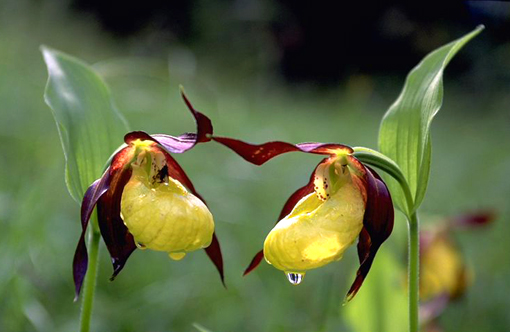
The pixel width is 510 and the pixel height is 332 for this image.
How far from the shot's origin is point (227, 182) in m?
2.68

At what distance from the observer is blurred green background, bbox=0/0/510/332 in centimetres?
157

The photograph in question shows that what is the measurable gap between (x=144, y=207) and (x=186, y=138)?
0.46 ft

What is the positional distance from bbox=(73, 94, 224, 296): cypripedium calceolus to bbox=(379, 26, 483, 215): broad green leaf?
36cm

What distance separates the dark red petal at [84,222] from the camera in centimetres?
90

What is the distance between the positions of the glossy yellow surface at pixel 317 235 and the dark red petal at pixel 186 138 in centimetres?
21

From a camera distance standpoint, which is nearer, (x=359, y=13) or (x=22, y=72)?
(x=22, y=72)

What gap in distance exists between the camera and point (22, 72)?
3.72 meters

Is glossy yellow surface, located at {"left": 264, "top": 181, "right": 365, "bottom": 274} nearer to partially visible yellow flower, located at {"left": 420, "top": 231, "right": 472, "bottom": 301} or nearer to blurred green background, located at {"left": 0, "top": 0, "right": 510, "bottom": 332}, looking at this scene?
blurred green background, located at {"left": 0, "top": 0, "right": 510, "bottom": 332}

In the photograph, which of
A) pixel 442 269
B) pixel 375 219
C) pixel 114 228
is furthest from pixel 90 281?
pixel 442 269

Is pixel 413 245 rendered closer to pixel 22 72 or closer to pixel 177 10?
pixel 22 72

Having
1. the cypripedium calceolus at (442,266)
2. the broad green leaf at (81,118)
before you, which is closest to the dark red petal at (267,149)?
the broad green leaf at (81,118)

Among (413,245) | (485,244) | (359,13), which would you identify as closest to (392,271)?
(413,245)

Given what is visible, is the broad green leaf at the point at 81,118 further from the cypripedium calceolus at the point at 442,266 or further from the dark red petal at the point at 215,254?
the cypripedium calceolus at the point at 442,266

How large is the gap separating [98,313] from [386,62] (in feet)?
24.5
